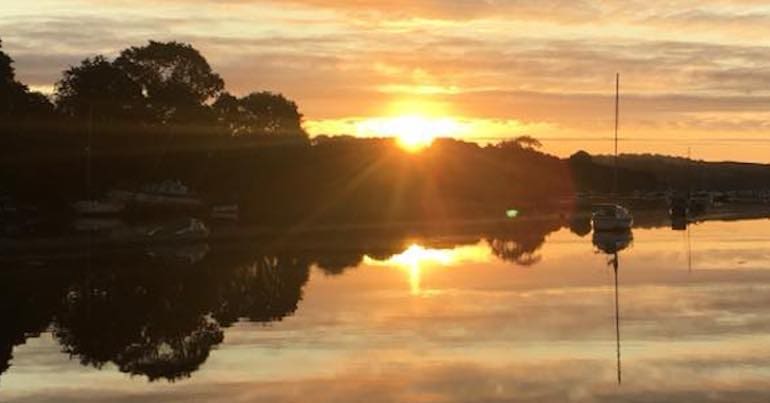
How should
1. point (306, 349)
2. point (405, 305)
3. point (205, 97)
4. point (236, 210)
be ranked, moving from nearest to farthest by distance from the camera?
1. point (306, 349)
2. point (405, 305)
3. point (236, 210)
4. point (205, 97)

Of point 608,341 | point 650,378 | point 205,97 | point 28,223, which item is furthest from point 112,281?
point 205,97

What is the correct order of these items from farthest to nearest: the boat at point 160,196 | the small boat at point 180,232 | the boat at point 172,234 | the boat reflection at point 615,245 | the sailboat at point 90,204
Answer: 1. the boat at point 160,196
2. the sailboat at point 90,204
3. the small boat at point 180,232
4. the boat at point 172,234
5. the boat reflection at point 615,245

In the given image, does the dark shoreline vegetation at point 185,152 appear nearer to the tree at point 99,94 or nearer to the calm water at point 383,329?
the tree at point 99,94

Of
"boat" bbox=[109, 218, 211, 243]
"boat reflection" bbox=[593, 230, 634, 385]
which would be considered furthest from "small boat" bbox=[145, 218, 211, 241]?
"boat reflection" bbox=[593, 230, 634, 385]

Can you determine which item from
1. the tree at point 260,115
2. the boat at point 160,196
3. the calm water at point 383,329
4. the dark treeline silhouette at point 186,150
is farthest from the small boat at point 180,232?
the tree at point 260,115

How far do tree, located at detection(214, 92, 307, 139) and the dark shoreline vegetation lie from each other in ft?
0.61

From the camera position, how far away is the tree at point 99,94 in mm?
98750

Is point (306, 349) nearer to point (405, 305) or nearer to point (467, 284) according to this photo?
point (405, 305)

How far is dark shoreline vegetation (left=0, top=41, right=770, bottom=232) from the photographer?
8888 cm

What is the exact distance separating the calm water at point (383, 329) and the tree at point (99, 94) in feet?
158

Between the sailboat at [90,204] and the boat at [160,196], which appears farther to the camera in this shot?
the boat at [160,196]

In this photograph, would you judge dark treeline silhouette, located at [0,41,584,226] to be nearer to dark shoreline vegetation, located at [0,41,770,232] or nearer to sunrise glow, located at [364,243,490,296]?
dark shoreline vegetation, located at [0,41,770,232]

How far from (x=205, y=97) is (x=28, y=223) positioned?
34897mm

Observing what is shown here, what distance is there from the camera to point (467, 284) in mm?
40188
